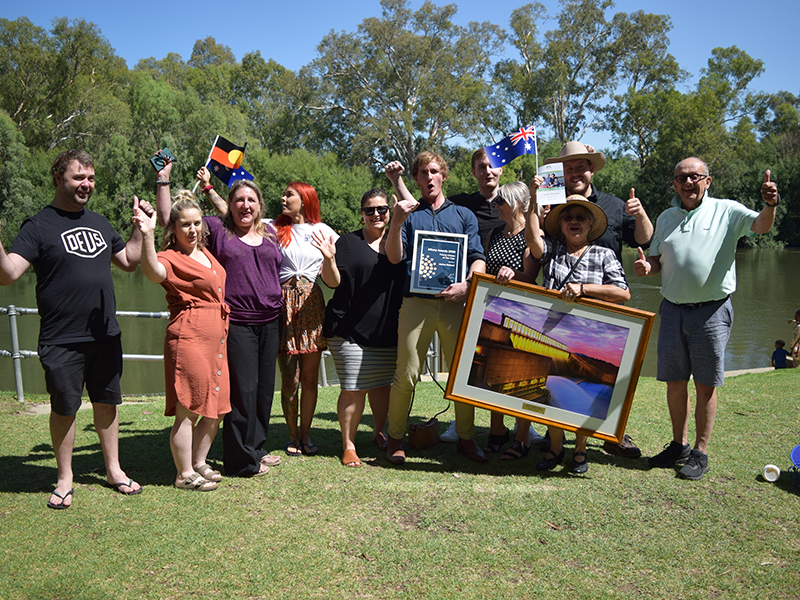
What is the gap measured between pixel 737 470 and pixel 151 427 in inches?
194

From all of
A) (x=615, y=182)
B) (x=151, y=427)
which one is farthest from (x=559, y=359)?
(x=615, y=182)

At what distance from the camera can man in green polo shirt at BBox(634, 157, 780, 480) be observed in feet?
15.0

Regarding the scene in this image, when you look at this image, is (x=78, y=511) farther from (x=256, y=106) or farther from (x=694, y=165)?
(x=256, y=106)

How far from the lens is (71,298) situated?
3998 mm

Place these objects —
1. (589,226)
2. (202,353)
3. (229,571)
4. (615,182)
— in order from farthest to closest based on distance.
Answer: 1. (615,182)
2. (589,226)
3. (202,353)
4. (229,571)

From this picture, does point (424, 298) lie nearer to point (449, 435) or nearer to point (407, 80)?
point (449, 435)

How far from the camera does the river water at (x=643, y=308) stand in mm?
14039

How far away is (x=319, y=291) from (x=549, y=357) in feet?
6.00

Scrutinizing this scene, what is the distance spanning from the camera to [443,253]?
15.3 ft

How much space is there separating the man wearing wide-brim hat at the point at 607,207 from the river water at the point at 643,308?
0.46 m

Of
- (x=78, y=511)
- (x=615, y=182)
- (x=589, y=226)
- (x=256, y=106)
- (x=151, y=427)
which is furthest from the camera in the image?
(x=256, y=106)

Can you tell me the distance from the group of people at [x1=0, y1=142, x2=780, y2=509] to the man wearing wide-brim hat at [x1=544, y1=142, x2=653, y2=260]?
2cm

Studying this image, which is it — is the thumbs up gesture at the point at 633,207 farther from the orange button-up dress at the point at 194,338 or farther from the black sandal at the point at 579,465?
the orange button-up dress at the point at 194,338

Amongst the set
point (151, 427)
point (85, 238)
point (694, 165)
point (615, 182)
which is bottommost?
point (151, 427)
